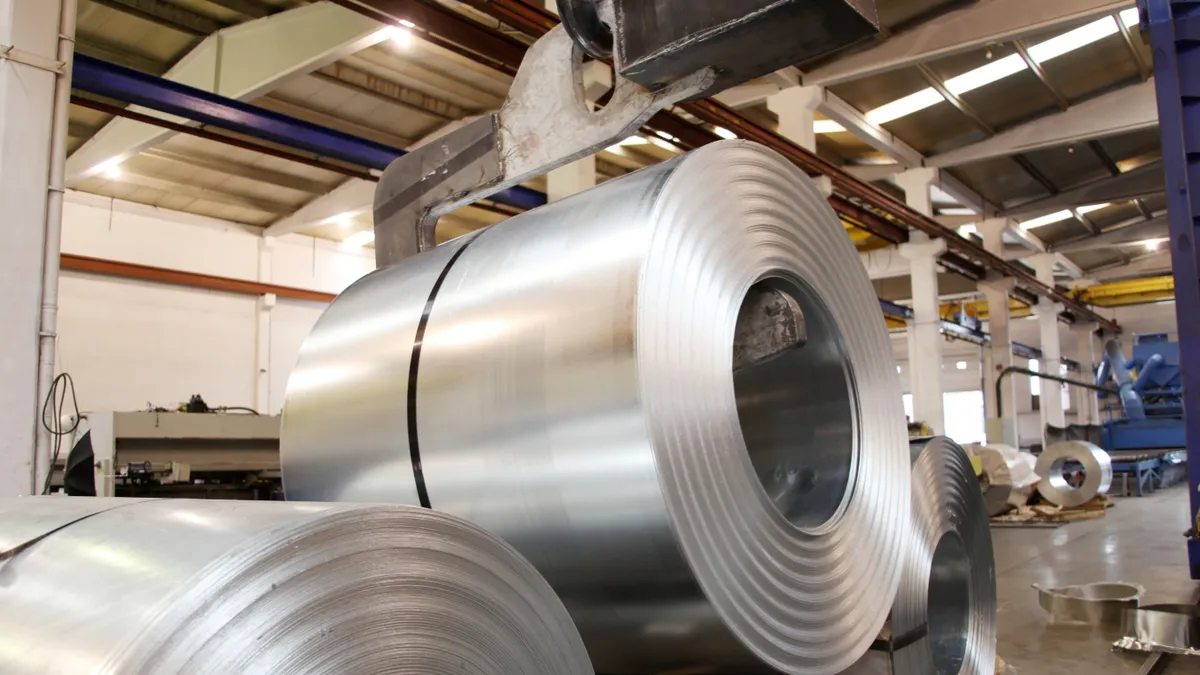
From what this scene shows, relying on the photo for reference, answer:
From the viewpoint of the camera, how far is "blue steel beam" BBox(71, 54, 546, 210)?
3932mm

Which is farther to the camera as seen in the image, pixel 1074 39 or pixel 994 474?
pixel 994 474

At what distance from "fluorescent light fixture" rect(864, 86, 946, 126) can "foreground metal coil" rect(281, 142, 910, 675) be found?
7218 mm

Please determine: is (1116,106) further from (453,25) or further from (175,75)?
(175,75)

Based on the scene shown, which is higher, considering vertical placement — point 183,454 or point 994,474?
point 183,454

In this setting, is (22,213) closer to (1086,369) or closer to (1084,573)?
(1084,573)

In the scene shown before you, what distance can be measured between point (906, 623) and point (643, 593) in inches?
28.2

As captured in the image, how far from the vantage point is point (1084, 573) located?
4.69 meters

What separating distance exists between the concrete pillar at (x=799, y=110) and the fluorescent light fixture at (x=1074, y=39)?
76.1 inches

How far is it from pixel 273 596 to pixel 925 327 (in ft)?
32.3

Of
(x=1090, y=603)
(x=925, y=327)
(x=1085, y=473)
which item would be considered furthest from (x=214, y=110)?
(x=1085, y=473)

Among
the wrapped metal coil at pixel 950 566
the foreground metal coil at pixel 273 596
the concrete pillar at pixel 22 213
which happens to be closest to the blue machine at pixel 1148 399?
the wrapped metal coil at pixel 950 566

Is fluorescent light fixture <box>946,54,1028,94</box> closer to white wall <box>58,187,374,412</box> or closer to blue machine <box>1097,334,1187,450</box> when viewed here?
blue machine <box>1097,334,1187,450</box>

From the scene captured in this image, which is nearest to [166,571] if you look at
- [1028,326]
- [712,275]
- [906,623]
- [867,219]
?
[712,275]

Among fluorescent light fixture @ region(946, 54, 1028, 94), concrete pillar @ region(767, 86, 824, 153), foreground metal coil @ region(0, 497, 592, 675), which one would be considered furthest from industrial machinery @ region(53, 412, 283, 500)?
fluorescent light fixture @ region(946, 54, 1028, 94)
